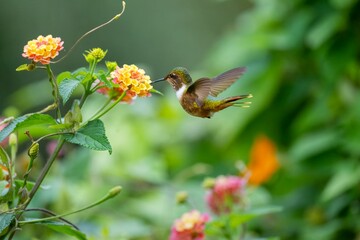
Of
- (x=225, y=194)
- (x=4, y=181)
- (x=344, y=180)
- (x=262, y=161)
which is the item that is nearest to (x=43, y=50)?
(x=4, y=181)

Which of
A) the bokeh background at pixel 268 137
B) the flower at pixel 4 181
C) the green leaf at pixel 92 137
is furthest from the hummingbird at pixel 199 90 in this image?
the bokeh background at pixel 268 137

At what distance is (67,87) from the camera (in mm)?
819

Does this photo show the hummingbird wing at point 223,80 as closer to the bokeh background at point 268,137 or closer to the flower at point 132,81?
the flower at point 132,81

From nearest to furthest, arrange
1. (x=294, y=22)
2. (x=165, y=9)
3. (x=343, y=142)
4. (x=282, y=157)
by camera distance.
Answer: (x=343, y=142) → (x=294, y=22) → (x=282, y=157) → (x=165, y=9)

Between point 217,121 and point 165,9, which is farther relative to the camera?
point 165,9

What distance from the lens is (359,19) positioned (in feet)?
7.12

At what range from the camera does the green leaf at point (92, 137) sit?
2.66 ft

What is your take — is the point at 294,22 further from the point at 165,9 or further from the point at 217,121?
the point at 165,9

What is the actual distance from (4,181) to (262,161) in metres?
1.50

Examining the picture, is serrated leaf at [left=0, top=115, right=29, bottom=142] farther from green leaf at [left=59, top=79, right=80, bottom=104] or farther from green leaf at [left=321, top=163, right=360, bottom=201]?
green leaf at [left=321, top=163, right=360, bottom=201]

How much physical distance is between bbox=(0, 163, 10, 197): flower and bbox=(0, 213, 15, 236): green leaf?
31 millimetres

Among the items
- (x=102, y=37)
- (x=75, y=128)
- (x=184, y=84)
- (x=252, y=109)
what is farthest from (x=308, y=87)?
(x=102, y=37)

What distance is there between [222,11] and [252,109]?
126 inches

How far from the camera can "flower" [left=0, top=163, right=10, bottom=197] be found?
2.80 ft
